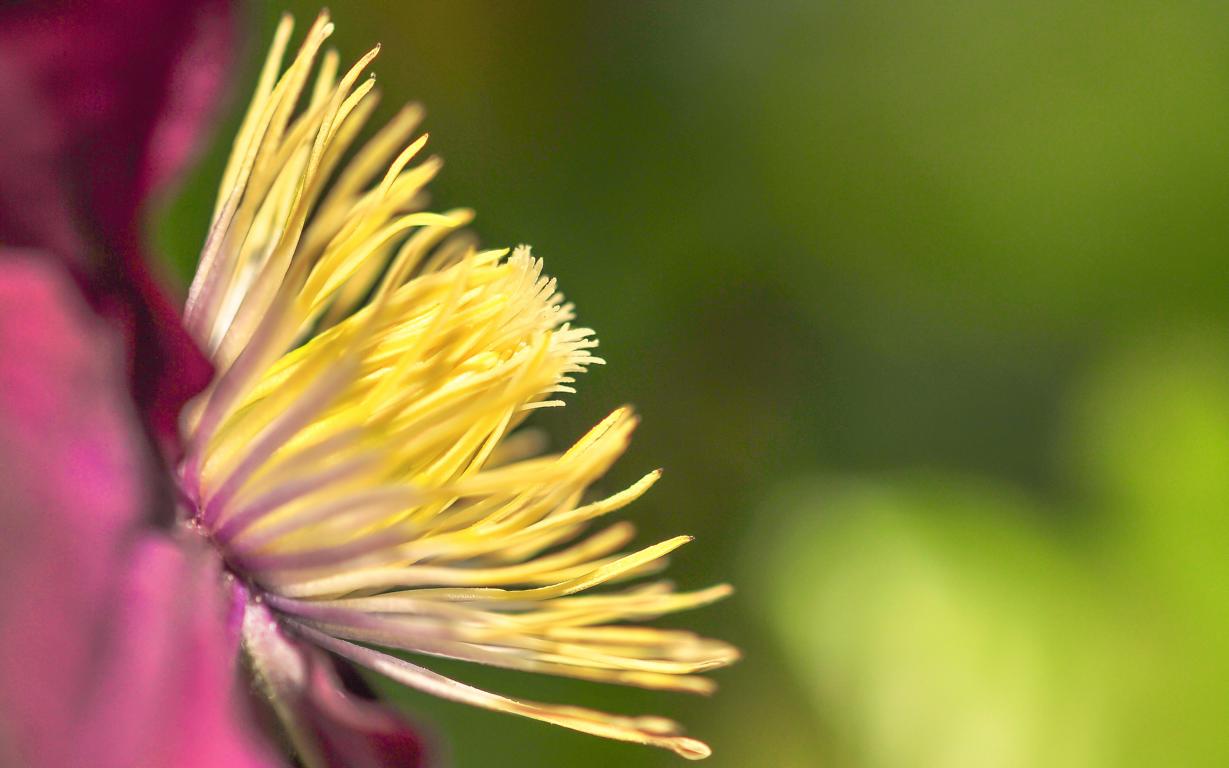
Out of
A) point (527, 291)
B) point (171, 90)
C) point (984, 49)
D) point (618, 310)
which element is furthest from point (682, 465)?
point (171, 90)

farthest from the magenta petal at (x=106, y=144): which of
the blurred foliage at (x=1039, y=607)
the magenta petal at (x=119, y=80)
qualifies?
the blurred foliage at (x=1039, y=607)

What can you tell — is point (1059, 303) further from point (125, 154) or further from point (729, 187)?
point (125, 154)

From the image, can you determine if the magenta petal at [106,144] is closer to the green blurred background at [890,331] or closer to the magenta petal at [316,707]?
the magenta petal at [316,707]

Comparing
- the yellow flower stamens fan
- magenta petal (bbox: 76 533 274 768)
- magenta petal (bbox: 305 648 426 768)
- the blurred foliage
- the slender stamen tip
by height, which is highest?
the blurred foliage

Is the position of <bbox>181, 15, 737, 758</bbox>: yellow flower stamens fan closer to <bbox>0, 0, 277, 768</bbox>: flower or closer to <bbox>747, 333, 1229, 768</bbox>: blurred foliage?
<bbox>0, 0, 277, 768</bbox>: flower

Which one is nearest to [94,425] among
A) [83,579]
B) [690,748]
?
[83,579]

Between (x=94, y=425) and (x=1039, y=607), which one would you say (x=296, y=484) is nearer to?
(x=94, y=425)

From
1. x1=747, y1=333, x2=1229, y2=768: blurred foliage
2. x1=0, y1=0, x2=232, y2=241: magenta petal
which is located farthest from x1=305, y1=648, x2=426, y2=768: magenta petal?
x1=747, y1=333, x2=1229, y2=768: blurred foliage
